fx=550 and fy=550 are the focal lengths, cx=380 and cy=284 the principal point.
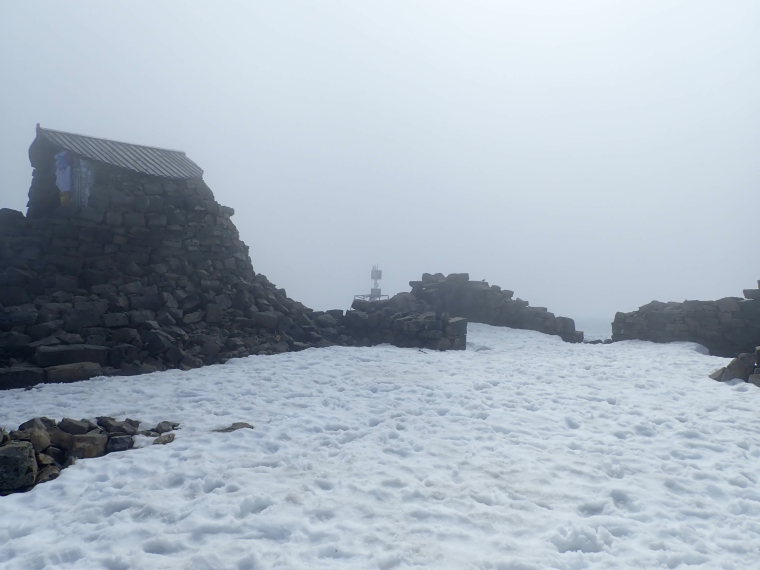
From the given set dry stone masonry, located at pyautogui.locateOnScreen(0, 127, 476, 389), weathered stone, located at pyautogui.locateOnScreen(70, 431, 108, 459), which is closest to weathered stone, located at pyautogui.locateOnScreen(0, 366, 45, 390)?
dry stone masonry, located at pyautogui.locateOnScreen(0, 127, 476, 389)

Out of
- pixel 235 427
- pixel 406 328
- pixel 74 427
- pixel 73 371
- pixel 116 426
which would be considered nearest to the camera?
pixel 74 427

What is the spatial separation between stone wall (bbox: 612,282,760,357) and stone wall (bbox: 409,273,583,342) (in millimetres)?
2825

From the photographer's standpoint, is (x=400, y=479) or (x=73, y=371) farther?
(x=73, y=371)

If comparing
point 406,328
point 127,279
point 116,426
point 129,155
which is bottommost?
point 116,426

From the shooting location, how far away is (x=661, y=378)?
1188cm

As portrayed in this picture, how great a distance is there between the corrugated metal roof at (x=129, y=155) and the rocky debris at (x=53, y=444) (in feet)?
27.2

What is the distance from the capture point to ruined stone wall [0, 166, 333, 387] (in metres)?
11.3

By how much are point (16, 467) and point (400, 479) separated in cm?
412

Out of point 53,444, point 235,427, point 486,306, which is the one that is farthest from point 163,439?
point 486,306

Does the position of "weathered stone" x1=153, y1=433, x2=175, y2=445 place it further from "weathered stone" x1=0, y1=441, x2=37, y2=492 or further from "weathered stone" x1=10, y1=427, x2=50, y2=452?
"weathered stone" x1=0, y1=441, x2=37, y2=492

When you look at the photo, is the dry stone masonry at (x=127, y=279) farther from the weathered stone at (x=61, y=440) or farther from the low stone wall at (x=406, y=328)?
the weathered stone at (x=61, y=440)

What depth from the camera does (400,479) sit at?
6.18 m

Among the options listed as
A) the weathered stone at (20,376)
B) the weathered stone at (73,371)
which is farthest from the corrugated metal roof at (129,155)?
the weathered stone at (20,376)

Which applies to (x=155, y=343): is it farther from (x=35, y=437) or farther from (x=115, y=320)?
(x=35, y=437)
